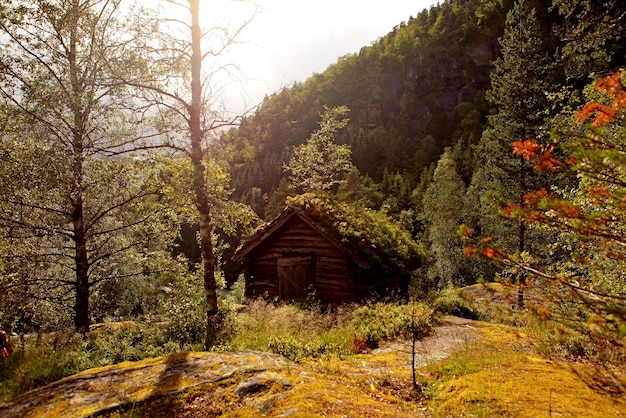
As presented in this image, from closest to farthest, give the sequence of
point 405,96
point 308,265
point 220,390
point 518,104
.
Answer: point 220,390 < point 308,265 < point 518,104 < point 405,96

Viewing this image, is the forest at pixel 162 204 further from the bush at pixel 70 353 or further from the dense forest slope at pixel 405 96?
the dense forest slope at pixel 405 96

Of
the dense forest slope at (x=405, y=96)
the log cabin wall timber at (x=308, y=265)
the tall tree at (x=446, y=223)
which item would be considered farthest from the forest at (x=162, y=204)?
the dense forest slope at (x=405, y=96)

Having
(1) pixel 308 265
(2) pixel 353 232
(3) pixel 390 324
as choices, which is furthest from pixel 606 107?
(1) pixel 308 265

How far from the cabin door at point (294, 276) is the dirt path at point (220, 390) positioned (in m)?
10.2

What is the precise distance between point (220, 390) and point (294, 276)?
1203 cm

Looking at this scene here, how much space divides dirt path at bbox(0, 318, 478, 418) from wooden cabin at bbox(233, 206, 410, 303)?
9.27 meters

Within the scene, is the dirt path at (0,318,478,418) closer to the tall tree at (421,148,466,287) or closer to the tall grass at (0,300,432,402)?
the tall grass at (0,300,432,402)

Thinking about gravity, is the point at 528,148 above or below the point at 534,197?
above

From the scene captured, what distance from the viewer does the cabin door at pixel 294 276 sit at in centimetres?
1552

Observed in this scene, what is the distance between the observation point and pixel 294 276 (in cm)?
1573

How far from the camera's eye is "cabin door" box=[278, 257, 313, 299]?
15.5m

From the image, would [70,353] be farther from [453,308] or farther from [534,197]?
[453,308]

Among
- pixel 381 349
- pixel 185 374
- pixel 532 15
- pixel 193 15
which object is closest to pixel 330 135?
pixel 532 15

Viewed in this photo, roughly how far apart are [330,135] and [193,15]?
18.1 meters
